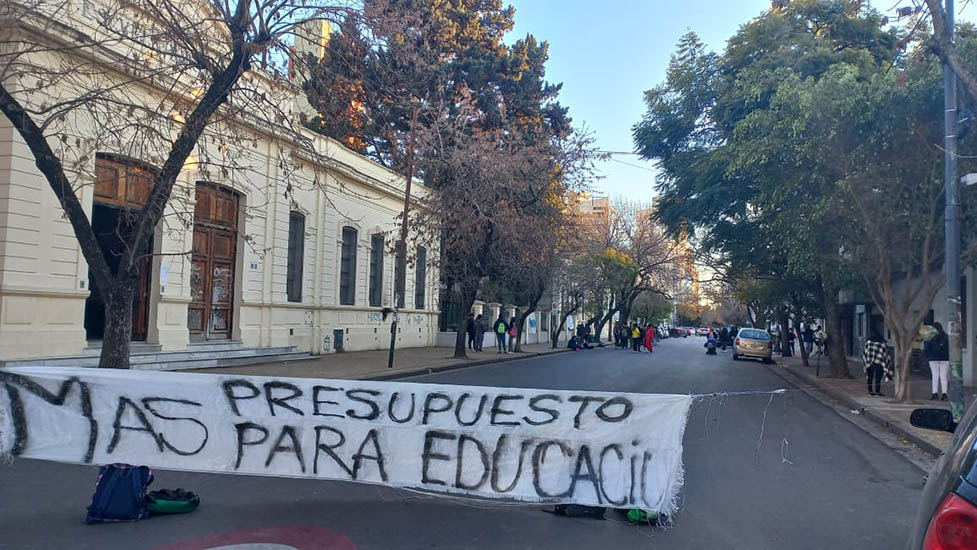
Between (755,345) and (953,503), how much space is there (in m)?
31.6

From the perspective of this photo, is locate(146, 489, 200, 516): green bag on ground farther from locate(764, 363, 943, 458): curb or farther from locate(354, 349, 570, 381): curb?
locate(354, 349, 570, 381): curb

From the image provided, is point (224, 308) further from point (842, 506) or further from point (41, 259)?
point (842, 506)

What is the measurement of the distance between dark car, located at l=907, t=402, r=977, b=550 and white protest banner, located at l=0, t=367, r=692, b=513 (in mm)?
2848

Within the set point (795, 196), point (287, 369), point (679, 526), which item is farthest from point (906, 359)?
point (287, 369)

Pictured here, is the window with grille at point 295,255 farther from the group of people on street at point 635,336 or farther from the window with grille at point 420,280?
the group of people on street at point 635,336

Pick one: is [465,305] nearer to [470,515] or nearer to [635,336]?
[635,336]

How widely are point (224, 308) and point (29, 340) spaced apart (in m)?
7.02

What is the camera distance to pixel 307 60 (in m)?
11.0

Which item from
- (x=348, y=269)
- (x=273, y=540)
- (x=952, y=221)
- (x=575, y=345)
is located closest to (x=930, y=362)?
(x=952, y=221)

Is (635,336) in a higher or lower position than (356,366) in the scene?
higher

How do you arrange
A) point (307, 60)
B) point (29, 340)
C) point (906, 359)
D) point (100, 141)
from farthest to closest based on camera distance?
point (906, 359), point (29, 340), point (307, 60), point (100, 141)

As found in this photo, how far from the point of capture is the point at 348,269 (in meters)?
28.1


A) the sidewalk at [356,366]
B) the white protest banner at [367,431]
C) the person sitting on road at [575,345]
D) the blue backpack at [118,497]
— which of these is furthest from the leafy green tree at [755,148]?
the person sitting on road at [575,345]

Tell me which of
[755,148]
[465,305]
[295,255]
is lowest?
[465,305]
